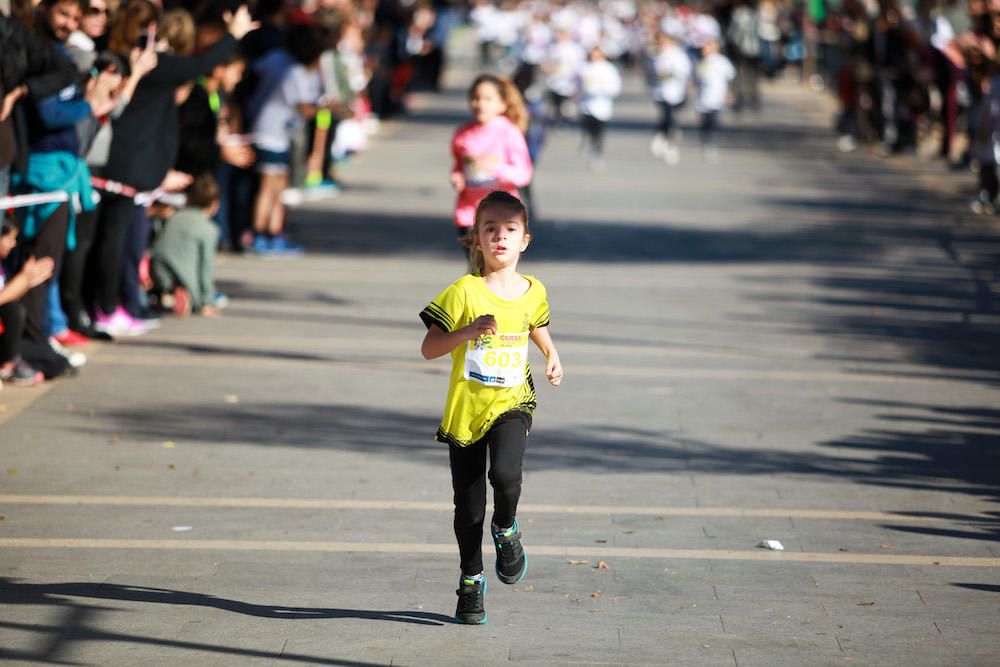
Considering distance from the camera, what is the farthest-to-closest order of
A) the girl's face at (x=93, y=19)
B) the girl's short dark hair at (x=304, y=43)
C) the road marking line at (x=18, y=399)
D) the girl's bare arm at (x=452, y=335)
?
the girl's short dark hair at (x=304, y=43)
the girl's face at (x=93, y=19)
the road marking line at (x=18, y=399)
the girl's bare arm at (x=452, y=335)

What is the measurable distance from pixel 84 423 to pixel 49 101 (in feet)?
6.01

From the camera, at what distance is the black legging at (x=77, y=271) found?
11.2 m

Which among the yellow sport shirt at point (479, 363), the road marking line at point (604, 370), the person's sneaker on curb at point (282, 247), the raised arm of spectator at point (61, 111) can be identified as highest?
the raised arm of spectator at point (61, 111)

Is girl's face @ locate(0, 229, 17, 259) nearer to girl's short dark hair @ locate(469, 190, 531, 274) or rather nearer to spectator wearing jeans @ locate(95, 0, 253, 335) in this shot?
spectator wearing jeans @ locate(95, 0, 253, 335)

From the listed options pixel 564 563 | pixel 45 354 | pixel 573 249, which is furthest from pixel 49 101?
pixel 573 249

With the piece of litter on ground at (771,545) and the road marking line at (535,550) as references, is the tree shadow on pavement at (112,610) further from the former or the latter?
the piece of litter on ground at (771,545)

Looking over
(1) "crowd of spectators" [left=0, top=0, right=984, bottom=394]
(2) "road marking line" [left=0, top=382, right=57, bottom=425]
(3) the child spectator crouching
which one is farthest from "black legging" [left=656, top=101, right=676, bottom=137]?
(2) "road marking line" [left=0, top=382, right=57, bottom=425]

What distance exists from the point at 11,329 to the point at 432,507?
320 cm

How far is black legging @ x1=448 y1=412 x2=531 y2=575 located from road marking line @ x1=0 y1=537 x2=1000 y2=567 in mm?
965

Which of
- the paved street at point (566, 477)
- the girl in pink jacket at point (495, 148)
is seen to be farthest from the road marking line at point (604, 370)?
the girl in pink jacket at point (495, 148)

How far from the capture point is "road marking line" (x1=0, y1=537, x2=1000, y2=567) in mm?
7027

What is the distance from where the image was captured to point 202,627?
5996 millimetres

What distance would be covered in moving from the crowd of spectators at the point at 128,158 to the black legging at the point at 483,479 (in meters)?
4.24

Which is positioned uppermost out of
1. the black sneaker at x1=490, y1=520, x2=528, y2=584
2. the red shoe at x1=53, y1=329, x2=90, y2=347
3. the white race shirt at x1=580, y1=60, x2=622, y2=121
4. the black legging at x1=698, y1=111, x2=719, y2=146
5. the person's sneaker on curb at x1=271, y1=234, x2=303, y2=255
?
the black sneaker at x1=490, y1=520, x2=528, y2=584
